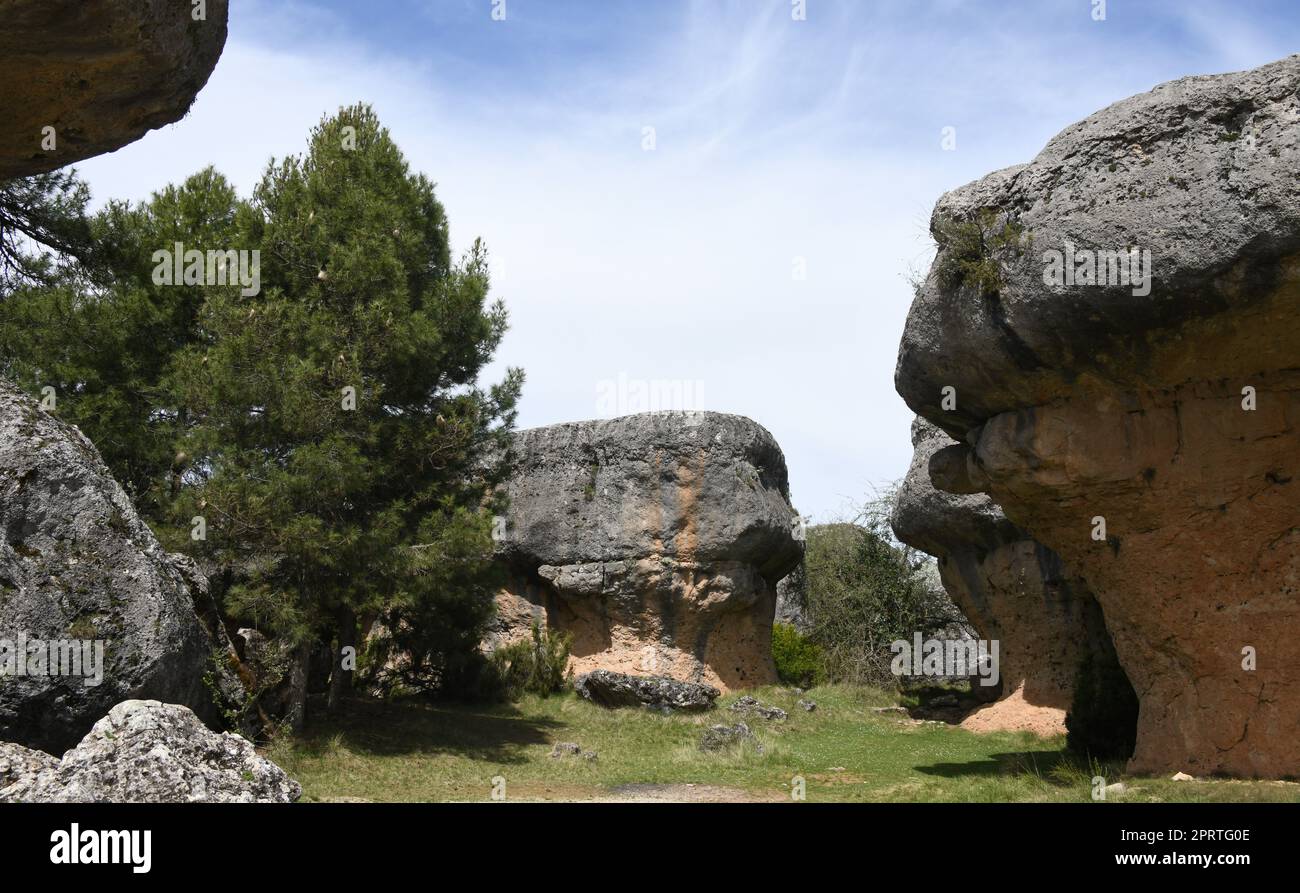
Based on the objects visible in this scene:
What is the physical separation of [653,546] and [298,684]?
896cm

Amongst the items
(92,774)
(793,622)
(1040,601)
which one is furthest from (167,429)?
(793,622)

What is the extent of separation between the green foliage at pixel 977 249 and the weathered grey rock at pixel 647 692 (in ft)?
36.9

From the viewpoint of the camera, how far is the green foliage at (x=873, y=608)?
2528 centimetres

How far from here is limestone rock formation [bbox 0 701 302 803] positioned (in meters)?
5.57

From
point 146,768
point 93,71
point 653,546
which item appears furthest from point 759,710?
point 93,71

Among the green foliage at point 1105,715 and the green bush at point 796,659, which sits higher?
the green foliage at point 1105,715

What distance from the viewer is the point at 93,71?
615cm

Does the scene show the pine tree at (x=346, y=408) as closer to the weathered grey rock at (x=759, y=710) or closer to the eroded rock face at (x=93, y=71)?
the weathered grey rock at (x=759, y=710)

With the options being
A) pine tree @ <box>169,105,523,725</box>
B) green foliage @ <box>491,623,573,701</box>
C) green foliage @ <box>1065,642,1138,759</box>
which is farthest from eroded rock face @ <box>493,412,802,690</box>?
green foliage @ <box>1065,642,1138,759</box>

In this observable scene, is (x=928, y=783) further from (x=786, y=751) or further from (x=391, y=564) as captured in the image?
(x=391, y=564)

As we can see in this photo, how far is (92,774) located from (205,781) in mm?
546

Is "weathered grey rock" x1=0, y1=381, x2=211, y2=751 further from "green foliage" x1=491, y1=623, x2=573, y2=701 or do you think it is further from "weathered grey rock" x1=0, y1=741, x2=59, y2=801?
"green foliage" x1=491, y1=623, x2=573, y2=701

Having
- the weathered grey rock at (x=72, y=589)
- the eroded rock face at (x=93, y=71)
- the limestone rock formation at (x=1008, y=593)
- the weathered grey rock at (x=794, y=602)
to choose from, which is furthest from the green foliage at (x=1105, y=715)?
the weathered grey rock at (x=794, y=602)

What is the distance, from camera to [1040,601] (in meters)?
17.8
